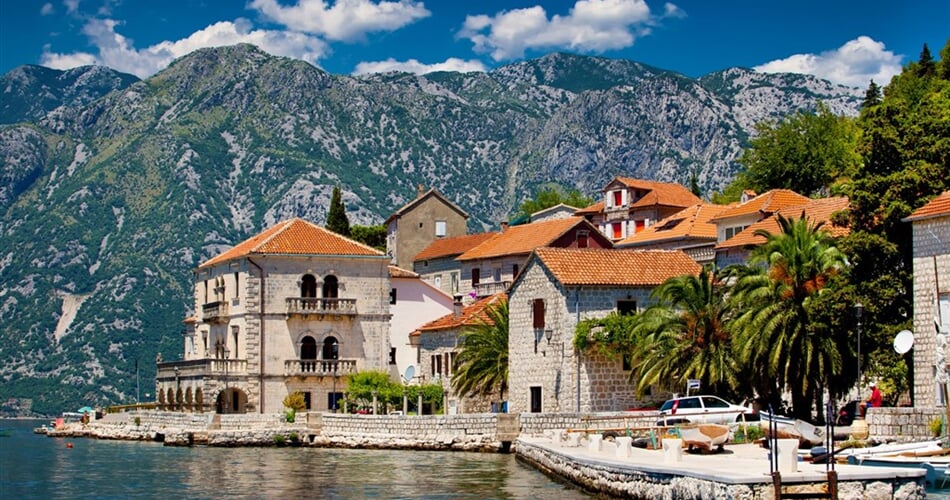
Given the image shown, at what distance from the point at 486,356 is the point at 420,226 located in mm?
42451

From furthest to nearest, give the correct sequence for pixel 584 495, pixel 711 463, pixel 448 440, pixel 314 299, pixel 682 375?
Result: pixel 314 299
pixel 448 440
pixel 682 375
pixel 584 495
pixel 711 463

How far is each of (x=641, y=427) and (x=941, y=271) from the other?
1136 cm

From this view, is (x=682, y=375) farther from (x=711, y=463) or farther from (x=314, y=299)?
(x=314, y=299)

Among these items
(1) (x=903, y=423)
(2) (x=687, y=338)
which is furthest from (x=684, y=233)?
(1) (x=903, y=423)

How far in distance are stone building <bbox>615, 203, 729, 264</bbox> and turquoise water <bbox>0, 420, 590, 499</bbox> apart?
2387cm

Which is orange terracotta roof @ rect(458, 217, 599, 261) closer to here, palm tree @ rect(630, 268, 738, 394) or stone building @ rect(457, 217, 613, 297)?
stone building @ rect(457, 217, 613, 297)

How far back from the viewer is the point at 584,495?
33719 millimetres

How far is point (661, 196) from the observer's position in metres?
94.3

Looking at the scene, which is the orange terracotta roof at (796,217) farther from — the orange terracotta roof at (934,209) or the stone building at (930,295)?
the stone building at (930,295)

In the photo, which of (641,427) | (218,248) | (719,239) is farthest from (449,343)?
(218,248)

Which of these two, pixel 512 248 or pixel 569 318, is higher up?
pixel 512 248

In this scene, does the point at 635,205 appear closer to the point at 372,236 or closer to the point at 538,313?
the point at 372,236

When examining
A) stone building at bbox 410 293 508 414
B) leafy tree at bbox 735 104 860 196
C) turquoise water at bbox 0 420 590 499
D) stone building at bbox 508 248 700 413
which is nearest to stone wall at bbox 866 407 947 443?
turquoise water at bbox 0 420 590 499

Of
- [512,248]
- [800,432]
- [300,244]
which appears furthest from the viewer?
[512,248]
